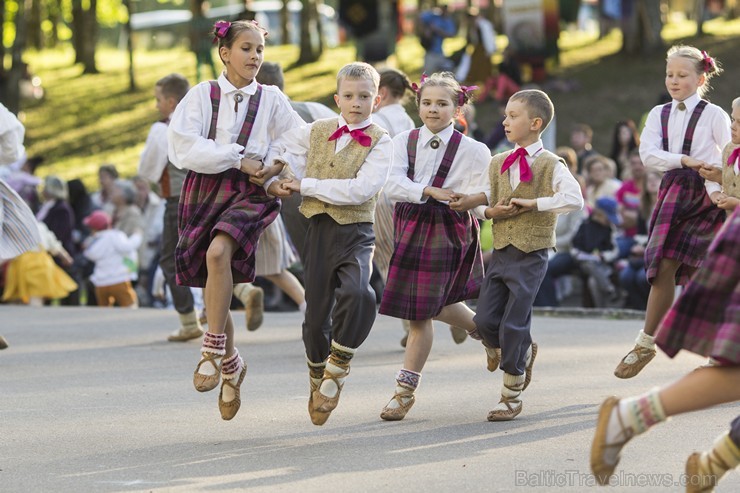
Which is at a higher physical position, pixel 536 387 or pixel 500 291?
pixel 500 291

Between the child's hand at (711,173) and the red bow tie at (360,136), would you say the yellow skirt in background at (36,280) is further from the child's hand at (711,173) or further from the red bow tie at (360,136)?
the child's hand at (711,173)

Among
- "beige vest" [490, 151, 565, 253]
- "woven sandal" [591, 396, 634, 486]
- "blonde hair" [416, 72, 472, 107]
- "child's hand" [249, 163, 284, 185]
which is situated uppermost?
"blonde hair" [416, 72, 472, 107]

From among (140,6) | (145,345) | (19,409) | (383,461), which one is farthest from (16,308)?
(140,6)

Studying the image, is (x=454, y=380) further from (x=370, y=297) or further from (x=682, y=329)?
(x=682, y=329)

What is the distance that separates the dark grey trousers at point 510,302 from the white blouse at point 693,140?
934 millimetres

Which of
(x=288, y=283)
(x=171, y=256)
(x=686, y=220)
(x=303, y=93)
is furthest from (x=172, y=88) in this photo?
(x=303, y=93)

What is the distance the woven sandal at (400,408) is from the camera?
274 inches

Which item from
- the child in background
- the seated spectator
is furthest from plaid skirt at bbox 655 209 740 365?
the child in background

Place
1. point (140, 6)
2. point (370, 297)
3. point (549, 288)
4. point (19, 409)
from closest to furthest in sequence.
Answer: point (370, 297)
point (19, 409)
point (549, 288)
point (140, 6)

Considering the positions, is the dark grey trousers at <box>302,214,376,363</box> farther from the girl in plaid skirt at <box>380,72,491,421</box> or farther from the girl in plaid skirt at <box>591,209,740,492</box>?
the girl in plaid skirt at <box>591,209,740,492</box>

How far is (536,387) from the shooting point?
806cm

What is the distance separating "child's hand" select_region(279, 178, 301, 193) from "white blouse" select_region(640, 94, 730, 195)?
6.88 ft

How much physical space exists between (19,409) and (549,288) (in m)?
6.78

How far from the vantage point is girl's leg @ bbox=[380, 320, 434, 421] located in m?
6.97
